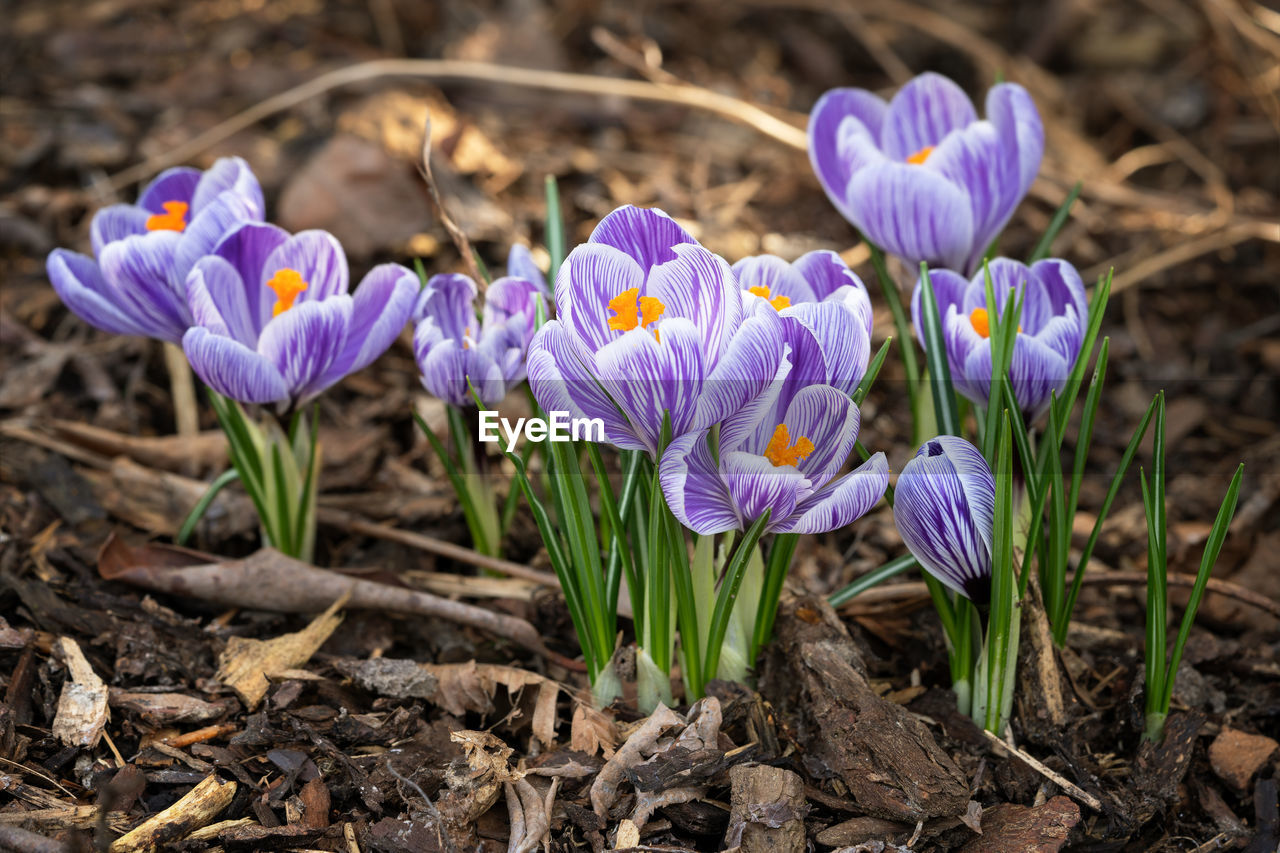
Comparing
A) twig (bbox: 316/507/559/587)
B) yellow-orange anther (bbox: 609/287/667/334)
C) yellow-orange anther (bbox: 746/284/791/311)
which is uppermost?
yellow-orange anther (bbox: 609/287/667/334)

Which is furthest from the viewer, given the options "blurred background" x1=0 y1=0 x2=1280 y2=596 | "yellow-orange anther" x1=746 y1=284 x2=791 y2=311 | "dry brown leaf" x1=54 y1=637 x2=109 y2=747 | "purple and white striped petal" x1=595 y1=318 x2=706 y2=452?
"blurred background" x1=0 y1=0 x2=1280 y2=596

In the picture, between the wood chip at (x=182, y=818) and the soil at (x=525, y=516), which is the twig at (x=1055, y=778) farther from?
the wood chip at (x=182, y=818)

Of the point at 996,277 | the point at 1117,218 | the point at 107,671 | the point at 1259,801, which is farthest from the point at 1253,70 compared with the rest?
the point at 107,671

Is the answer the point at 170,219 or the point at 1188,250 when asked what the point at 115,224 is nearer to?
the point at 170,219

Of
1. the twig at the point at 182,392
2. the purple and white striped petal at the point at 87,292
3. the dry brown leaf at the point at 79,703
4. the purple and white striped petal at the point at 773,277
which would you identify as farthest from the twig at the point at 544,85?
the dry brown leaf at the point at 79,703

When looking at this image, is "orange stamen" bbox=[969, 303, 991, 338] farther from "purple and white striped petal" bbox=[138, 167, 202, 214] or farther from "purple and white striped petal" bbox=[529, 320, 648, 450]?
"purple and white striped petal" bbox=[138, 167, 202, 214]

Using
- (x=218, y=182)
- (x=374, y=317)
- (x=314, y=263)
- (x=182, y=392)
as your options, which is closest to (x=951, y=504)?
(x=374, y=317)

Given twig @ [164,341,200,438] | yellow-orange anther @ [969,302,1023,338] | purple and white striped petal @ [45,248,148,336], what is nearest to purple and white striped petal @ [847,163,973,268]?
yellow-orange anther @ [969,302,1023,338]
